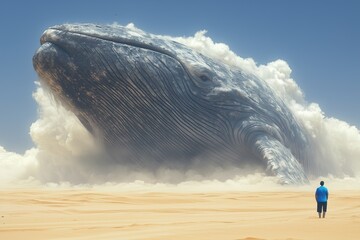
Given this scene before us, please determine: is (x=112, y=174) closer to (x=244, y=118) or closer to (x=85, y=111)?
(x=85, y=111)

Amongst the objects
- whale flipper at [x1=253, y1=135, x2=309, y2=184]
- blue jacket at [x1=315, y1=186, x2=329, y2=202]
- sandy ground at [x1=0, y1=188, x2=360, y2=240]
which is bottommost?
sandy ground at [x1=0, y1=188, x2=360, y2=240]

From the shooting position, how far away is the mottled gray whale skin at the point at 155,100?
60.6ft

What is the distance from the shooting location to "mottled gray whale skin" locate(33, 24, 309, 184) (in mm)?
18484

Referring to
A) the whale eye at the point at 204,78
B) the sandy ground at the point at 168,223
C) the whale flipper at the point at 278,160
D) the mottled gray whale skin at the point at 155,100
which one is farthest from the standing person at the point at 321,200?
the whale eye at the point at 204,78

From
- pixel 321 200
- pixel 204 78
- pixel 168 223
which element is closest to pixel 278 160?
pixel 204 78

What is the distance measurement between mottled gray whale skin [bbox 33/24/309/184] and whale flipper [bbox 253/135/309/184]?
0.05 meters

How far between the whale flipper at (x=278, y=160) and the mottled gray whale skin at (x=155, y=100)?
0.17 ft

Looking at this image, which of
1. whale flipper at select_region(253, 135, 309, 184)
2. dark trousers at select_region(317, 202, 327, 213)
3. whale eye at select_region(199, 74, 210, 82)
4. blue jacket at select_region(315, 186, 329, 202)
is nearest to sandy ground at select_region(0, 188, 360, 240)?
dark trousers at select_region(317, 202, 327, 213)

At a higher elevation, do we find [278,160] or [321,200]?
[278,160]

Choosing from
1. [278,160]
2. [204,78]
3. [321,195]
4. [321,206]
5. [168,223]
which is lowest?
[168,223]

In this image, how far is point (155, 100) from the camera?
62.4 feet

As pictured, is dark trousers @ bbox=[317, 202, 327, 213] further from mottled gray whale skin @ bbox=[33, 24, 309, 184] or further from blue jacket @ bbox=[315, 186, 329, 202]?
mottled gray whale skin @ bbox=[33, 24, 309, 184]

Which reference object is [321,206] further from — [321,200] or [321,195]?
[321,195]

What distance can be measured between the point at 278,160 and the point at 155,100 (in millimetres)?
5149
